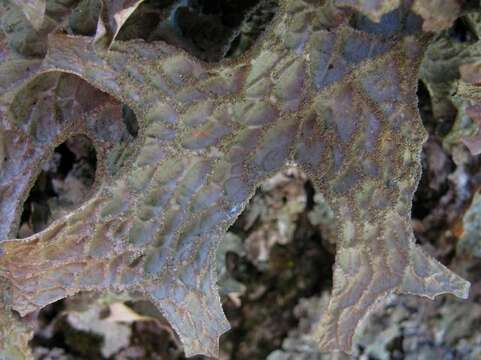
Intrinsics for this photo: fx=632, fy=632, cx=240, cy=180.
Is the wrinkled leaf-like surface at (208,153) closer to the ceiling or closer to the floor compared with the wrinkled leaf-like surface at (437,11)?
closer to the floor

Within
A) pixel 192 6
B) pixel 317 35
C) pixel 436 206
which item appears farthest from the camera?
pixel 436 206

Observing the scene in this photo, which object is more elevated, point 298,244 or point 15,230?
point 15,230

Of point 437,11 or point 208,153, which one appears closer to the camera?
point 437,11

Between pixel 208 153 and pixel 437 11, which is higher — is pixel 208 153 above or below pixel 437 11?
below

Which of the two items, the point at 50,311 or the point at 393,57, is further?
the point at 50,311

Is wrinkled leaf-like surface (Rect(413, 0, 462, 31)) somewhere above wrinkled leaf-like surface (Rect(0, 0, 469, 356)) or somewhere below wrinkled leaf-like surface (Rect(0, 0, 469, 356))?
above

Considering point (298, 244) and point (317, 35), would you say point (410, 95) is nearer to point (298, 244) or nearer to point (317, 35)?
point (317, 35)

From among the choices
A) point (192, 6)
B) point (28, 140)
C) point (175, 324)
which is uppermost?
point (192, 6)

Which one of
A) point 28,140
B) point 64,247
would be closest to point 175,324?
point 64,247
